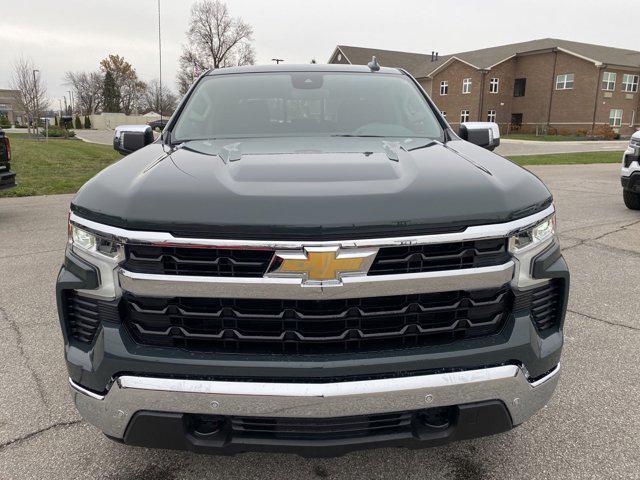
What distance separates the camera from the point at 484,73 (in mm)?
51312

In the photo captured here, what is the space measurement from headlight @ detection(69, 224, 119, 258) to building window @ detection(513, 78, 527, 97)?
56.8m

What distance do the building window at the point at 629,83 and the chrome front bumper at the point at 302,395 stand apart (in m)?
55.4

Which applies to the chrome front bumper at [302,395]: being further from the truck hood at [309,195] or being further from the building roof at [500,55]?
the building roof at [500,55]

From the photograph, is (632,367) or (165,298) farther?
(632,367)

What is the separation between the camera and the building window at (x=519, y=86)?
5278cm

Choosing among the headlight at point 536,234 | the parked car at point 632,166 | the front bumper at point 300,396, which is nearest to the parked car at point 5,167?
the front bumper at point 300,396

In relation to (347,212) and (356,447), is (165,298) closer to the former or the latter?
(347,212)

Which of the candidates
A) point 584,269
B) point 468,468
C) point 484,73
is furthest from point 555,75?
point 468,468

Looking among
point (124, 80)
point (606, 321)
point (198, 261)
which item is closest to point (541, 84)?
point (606, 321)


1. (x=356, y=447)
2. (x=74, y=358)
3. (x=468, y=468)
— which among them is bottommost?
(x=468, y=468)

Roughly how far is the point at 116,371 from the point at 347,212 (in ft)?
3.16

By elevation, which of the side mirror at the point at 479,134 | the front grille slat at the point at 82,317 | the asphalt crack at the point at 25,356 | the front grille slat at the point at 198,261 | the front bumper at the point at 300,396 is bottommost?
the asphalt crack at the point at 25,356

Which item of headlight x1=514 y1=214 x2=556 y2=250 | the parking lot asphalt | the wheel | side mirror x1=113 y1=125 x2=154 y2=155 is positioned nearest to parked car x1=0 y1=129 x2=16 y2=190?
the parking lot asphalt

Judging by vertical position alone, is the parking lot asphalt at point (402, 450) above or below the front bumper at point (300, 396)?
below
